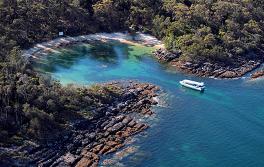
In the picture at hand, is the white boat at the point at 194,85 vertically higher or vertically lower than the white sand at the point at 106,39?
lower

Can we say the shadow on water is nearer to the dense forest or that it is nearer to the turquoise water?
the turquoise water

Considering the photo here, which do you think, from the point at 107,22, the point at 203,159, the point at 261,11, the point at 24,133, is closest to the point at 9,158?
the point at 24,133

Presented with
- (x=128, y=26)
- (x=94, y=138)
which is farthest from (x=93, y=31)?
(x=94, y=138)

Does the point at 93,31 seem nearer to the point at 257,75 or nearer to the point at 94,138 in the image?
the point at 257,75

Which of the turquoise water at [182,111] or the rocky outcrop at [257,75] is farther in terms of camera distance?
the rocky outcrop at [257,75]

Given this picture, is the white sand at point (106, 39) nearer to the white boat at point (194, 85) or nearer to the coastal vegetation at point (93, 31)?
the coastal vegetation at point (93, 31)

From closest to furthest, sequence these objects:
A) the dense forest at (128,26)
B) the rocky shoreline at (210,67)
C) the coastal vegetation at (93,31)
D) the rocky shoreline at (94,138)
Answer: the rocky shoreline at (94,138), the coastal vegetation at (93,31), the dense forest at (128,26), the rocky shoreline at (210,67)

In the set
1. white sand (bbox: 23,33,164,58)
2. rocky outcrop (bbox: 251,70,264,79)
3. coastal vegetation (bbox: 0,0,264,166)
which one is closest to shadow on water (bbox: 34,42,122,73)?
white sand (bbox: 23,33,164,58)

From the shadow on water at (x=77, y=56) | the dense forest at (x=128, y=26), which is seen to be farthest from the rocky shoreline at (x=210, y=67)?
the shadow on water at (x=77, y=56)
